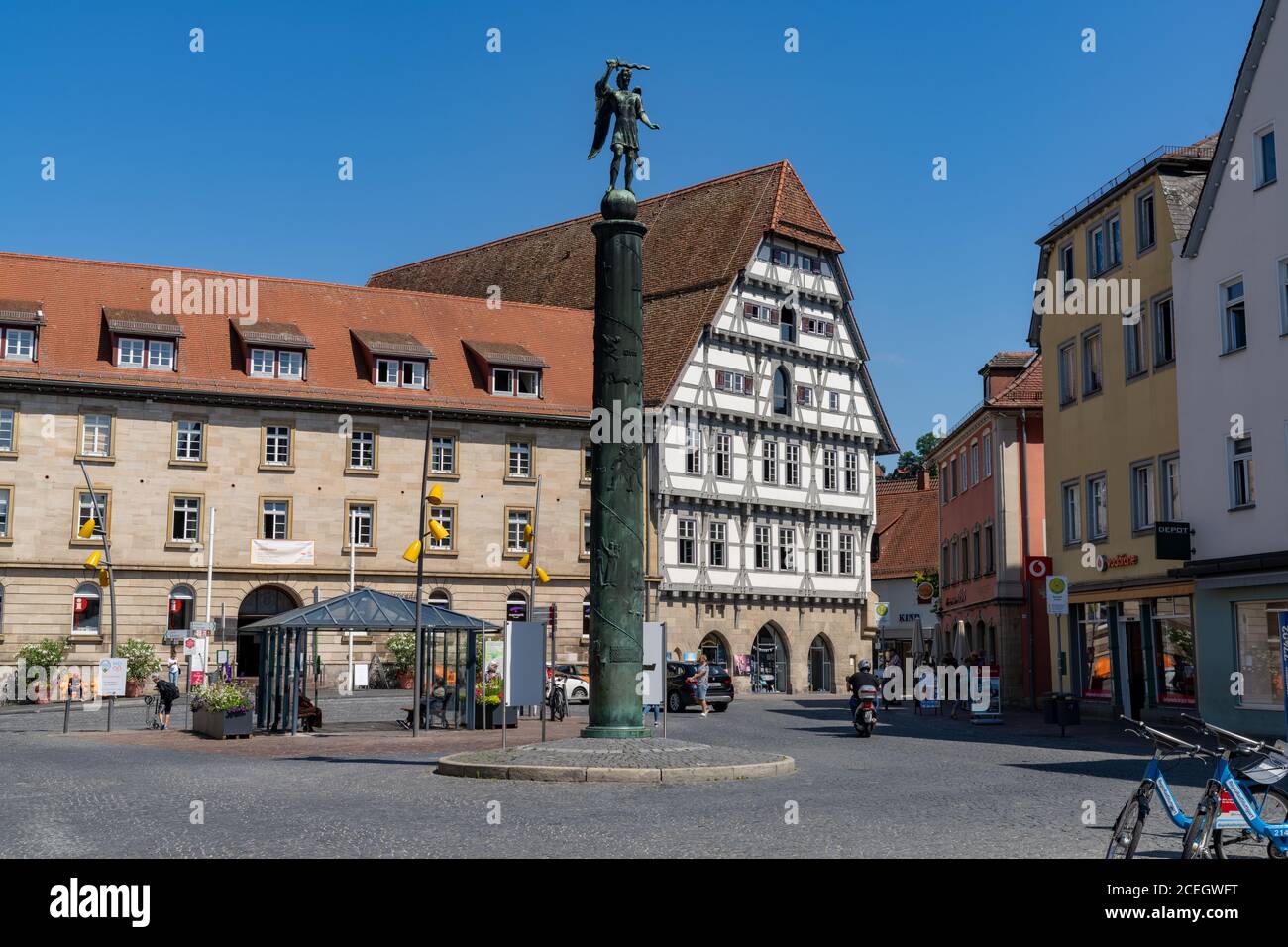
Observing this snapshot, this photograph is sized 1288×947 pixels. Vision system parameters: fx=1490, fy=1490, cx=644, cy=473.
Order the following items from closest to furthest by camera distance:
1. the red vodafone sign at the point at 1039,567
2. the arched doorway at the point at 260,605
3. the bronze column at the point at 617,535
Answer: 1. the bronze column at the point at 617,535
2. the red vodafone sign at the point at 1039,567
3. the arched doorway at the point at 260,605

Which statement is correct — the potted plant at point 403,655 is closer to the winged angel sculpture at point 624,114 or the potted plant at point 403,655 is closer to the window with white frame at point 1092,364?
the window with white frame at point 1092,364

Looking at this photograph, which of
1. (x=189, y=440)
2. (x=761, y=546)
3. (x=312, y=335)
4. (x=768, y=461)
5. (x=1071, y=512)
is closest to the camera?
(x=1071, y=512)

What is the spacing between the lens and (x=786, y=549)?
6175cm

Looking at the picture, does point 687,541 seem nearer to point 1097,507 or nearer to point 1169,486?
point 1097,507

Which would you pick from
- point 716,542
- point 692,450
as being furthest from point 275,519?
point 716,542

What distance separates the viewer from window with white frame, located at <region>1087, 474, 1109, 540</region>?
3592 cm

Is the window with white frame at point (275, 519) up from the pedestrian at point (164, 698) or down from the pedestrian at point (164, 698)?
up

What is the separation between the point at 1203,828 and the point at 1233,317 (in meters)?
22.8

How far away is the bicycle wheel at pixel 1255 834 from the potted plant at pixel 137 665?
140 ft

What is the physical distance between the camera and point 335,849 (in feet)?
37.2

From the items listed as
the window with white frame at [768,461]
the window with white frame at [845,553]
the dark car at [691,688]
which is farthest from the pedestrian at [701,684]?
the window with white frame at [845,553]

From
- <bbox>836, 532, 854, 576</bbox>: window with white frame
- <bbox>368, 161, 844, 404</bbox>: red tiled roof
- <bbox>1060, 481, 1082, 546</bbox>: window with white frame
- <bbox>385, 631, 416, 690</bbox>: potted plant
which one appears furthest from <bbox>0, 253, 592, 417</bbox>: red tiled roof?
<bbox>1060, 481, 1082, 546</bbox>: window with white frame

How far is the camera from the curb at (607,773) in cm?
1844
